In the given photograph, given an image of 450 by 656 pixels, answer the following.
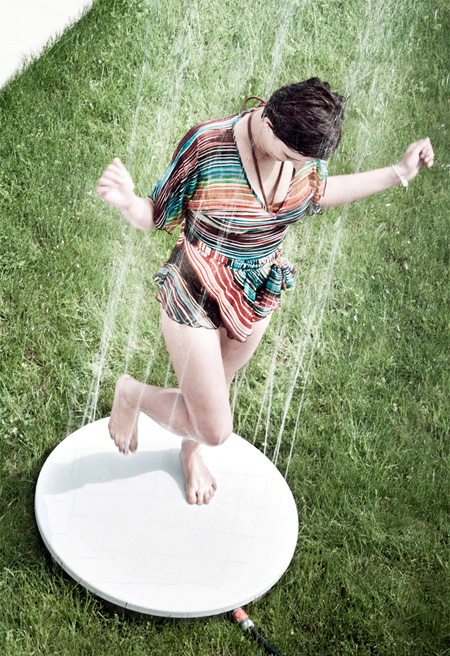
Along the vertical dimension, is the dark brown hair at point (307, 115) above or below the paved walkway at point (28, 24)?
below

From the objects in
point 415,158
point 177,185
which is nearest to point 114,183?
point 177,185

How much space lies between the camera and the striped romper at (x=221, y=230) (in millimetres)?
2426

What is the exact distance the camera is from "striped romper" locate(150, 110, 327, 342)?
2.43 m

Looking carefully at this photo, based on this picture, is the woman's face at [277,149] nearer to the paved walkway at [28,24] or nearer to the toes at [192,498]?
the toes at [192,498]

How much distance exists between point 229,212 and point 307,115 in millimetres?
374

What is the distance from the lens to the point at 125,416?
3143 mm

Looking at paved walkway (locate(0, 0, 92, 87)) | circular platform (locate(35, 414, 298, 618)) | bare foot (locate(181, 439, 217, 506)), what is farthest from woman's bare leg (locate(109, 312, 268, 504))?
paved walkway (locate(0, 0, 92, 87))

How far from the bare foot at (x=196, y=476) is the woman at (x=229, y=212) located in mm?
477

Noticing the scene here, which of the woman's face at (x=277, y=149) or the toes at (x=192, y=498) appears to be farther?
the toes at (x=192, y=498)

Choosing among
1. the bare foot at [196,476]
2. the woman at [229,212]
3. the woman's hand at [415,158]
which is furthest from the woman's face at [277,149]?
the bare foot at [196,476]

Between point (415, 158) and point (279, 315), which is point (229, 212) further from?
point (279, 315)

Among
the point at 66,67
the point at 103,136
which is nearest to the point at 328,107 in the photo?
the point at 103,136

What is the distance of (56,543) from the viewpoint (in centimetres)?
312

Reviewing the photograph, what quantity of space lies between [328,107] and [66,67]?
11.2ft
